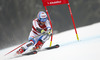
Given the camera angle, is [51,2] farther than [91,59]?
Yes

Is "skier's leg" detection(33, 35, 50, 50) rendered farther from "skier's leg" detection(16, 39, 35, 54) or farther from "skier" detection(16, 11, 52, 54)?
"skier's leg" detection(16, 39, 35, 54)

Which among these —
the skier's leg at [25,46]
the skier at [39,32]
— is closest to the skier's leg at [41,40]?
the skier at [39,32]

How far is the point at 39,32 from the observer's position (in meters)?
4.73

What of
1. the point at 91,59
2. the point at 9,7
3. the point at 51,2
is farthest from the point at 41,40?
the point at 9,7

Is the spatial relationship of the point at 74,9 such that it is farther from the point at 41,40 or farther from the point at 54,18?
the point at 41,40

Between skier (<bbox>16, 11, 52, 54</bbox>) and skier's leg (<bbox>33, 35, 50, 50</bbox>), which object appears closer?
skier (<bbox>16, 11, 52, 54</bbox>)

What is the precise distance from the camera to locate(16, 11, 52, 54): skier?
14.8ft

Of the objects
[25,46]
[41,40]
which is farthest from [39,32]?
[25,46]

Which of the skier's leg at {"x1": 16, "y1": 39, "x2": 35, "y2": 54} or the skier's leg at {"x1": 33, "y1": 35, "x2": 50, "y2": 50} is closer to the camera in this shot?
the skier's leg at {"x1": 16, "y1": 39, "x2": 35, "y2": 54}

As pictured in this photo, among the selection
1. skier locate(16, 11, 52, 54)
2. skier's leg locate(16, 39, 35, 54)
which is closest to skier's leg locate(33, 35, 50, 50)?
skier locate(16, 11, 52, 54)

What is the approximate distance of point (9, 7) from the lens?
26.6 feet

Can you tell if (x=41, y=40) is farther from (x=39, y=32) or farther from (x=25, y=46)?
(x=25, y=46)

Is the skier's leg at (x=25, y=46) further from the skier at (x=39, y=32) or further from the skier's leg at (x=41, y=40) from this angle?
the skier's leg at (x=41, y=40)

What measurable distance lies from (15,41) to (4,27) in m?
0.88
